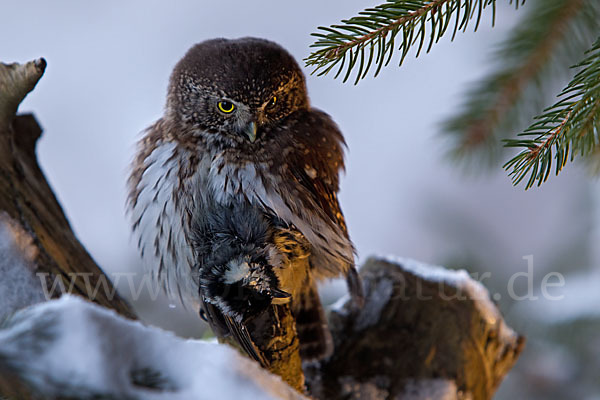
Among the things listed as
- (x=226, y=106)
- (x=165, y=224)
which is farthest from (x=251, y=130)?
(x=165, y=224)

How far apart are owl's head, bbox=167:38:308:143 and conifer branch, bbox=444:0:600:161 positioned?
49cm

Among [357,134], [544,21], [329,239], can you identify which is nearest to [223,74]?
[329,239]

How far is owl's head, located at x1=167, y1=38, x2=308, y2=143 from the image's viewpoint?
884mm

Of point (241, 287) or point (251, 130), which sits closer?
point (241, 287)

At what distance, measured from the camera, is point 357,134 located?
263cm

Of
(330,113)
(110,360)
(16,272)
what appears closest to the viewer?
(110,360)

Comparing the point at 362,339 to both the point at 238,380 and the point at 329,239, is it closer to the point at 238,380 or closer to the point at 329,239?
the point at 329,239

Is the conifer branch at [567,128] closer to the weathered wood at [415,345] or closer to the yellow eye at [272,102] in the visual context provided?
the yellow eye at [272,102]

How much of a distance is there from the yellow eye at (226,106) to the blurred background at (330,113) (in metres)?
1.38

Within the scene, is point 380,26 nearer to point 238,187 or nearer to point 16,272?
point 238,187

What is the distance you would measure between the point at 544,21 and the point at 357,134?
62.6 inches

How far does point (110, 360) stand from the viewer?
44 centimetres

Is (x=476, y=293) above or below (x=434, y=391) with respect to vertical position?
above

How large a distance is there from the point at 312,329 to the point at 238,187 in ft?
1.40
